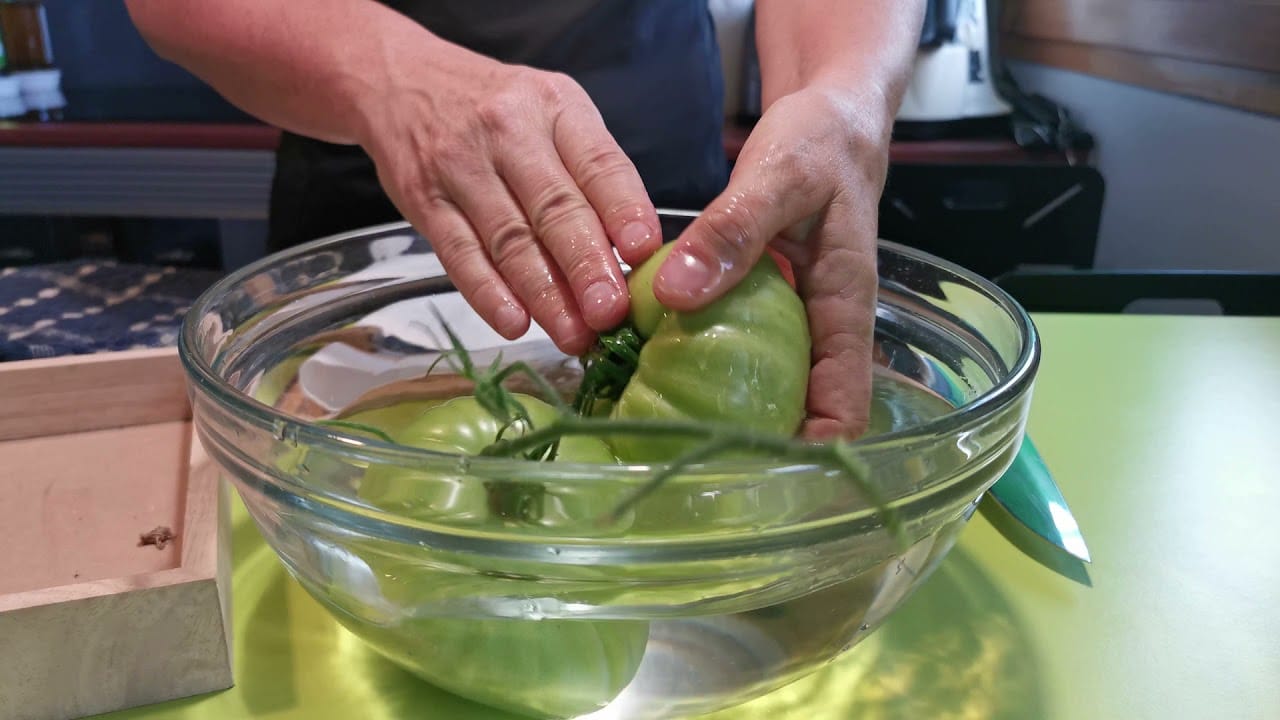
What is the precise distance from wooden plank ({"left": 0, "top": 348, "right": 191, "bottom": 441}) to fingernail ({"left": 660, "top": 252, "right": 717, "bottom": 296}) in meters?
0.37

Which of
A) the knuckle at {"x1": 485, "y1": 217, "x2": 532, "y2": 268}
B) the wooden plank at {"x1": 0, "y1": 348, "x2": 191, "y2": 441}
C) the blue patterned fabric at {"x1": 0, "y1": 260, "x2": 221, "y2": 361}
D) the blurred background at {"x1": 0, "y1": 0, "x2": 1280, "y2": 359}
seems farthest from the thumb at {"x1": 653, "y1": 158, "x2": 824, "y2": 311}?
the blurred background at {"x1": 0, "y1": 0, "x2": 1280, "y2": 359}

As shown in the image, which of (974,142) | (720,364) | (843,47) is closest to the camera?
(720,364)

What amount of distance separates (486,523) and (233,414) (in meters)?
0.11

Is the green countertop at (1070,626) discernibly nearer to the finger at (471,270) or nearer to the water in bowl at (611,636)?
the water in bowl at (611,636)

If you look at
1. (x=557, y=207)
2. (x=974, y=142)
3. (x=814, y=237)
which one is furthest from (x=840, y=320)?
(x=974, y=142)

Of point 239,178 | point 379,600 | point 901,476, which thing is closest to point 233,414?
point 379,600

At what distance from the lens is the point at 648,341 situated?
43cm

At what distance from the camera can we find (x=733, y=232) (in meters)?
0.41

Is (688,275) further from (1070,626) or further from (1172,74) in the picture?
(1172,74)

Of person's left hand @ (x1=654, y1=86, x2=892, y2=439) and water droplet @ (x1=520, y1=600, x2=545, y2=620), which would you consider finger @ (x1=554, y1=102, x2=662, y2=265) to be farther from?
water droplet @ (x1=520, y1=600, x2=545, y2=620)

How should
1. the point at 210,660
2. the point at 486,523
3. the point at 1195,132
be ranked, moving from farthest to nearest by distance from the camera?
1. the point at 1195,132
2. the point at 210,660
3. the point at 486,523

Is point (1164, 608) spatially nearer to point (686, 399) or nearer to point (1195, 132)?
point (686, 399)

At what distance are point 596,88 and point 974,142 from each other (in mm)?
1176

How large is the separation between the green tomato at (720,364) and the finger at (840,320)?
0.02m
